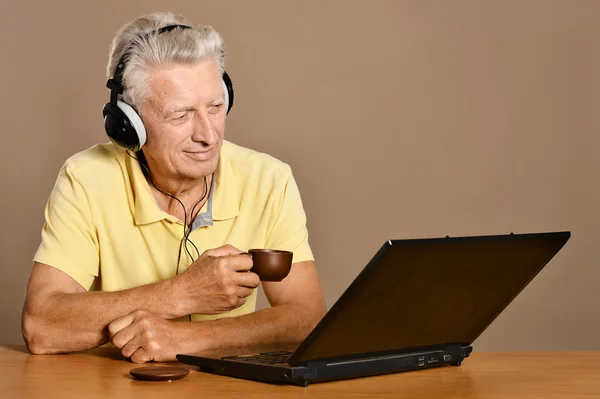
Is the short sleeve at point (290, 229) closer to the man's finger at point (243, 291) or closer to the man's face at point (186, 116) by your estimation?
the man's face at point (186, 116)

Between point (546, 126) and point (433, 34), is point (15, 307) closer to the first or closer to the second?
point (433, 34)

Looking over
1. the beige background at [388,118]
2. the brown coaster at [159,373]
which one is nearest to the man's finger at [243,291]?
the brown coaster at [159,373]

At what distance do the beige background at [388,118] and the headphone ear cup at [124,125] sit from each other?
1612mm

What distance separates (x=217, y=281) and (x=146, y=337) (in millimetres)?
184

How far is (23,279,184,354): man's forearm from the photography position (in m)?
1.86

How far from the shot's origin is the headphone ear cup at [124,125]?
6.82 feet

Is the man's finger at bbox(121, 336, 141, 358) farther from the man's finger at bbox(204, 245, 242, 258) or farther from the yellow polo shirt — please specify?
the yellow polo shirt

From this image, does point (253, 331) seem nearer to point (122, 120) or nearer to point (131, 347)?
point (131, 347)

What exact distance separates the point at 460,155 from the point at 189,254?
172 cm

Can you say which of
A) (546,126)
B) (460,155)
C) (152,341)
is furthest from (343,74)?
(152,341)

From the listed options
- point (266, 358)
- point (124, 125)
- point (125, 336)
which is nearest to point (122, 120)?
point (124, 125)

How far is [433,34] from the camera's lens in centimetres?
363

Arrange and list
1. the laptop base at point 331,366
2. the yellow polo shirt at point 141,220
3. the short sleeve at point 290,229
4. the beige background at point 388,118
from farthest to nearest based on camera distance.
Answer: the beige background at point 388,118
the short sleeve at point 290,229
the yellow polo shirt at point 141,220
the laptop base at point 331,366

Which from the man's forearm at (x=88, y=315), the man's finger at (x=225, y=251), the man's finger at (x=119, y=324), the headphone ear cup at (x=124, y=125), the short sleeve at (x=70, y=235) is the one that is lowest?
the man's finger at (x=119, y=324)
